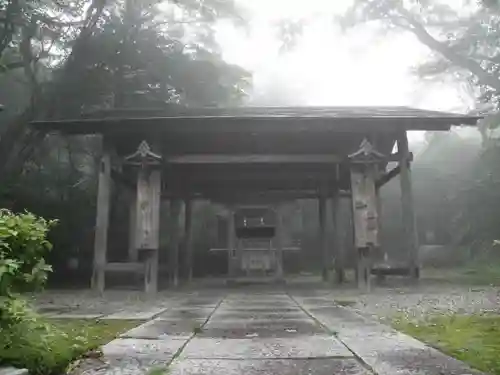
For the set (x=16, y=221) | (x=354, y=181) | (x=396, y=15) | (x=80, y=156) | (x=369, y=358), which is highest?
(x=396, y=15)

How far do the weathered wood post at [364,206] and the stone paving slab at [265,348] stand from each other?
5.18m

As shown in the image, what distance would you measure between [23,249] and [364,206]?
710 cm

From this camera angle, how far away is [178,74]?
16.2m

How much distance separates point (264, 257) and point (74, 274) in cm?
516

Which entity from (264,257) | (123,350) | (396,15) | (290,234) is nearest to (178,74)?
(264,257)

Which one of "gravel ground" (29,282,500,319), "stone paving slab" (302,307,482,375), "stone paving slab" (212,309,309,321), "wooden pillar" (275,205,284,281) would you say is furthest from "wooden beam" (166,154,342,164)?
"stone paving slab" (302,307,482,375)

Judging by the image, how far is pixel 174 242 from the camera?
13.1 m

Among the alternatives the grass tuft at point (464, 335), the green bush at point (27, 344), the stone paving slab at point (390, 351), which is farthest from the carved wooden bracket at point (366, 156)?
the green bush at point (27, 344)

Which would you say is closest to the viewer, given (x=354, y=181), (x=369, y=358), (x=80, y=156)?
(x=369, y=358)

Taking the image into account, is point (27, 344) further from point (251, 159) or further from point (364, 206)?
point (251, 159)

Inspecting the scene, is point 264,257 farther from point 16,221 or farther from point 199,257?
point 16,221

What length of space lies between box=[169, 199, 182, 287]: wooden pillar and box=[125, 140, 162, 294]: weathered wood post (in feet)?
10.00

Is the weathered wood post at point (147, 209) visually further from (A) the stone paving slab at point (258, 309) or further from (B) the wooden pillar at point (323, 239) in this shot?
(B) the wooden pillar at point (323, 239)

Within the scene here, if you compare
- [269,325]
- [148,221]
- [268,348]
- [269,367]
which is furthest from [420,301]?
[269,367]
